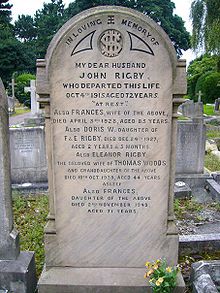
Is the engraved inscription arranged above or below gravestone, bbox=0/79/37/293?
above

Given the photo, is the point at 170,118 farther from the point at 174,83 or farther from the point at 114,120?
the point at 114,120

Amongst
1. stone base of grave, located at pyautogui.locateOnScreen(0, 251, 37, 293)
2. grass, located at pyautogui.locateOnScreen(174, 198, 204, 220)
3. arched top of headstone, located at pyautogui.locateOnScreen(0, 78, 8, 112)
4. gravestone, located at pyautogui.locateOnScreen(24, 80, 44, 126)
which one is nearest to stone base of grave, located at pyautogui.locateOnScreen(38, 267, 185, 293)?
stone base of grave, located at pyautogui.locateOnScreen(0, 251, 37, 293)

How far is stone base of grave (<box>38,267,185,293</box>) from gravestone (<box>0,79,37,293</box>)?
18cm

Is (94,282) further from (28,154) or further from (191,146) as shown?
(191,146)

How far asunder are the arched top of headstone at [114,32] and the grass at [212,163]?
605 cm

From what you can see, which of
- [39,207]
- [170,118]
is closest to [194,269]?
[170,118]

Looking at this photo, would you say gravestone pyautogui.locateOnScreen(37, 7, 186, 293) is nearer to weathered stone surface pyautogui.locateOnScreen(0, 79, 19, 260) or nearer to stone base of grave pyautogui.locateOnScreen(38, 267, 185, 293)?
stone base of grave pyautogui.locateOnScreen(38, 267, 185, 293)

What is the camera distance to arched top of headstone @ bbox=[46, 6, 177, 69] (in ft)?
8.72

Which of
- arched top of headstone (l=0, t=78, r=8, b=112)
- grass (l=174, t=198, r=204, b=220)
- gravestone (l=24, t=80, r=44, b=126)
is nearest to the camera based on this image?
arched top of headstone (l=0, t=78, r=8, b=112)

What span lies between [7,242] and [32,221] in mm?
2173

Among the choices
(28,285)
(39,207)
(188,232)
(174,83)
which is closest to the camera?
(174,83)

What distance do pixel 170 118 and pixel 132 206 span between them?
0.92 metres

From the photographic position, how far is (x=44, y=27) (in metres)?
48.3

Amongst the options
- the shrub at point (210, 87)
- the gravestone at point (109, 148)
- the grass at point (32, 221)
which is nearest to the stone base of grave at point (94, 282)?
the gravestone at point (109, 148)
